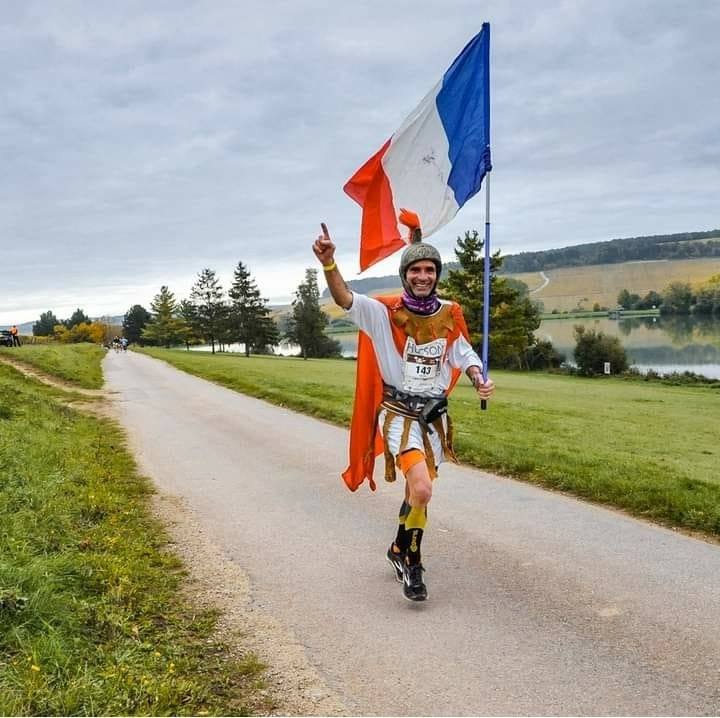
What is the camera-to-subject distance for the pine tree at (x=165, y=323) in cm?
9662

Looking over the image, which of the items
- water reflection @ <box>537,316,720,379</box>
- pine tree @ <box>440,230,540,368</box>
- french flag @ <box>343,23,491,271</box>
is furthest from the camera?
water reflection @ <box>537,316,720,379</box>

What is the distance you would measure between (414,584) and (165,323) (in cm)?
9766

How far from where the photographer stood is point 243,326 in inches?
3253

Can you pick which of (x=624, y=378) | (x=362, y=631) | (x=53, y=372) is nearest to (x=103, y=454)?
(x=362, y=631)

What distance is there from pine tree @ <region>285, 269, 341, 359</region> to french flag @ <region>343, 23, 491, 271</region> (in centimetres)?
7618

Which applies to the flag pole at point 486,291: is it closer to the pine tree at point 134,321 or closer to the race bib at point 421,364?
the race bib at point 421,364

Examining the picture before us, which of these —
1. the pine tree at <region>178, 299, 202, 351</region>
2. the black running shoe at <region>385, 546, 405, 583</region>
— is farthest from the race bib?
the pine tree at <region>178, 299, 202, 351</region>

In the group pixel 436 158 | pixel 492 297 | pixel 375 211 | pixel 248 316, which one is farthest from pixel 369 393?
pixel 248 316

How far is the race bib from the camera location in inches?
191

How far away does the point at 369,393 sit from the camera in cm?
520

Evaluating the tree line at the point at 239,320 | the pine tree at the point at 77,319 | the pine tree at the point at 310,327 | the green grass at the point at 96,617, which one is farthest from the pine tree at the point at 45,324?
the green grass at the point at 96,617

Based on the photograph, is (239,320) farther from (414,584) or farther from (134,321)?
(414,584)

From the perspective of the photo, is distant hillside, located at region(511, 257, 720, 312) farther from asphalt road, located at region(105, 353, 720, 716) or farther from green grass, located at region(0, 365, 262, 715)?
green grass, located at region(0, 365, 262, 715)

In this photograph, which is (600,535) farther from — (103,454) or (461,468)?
(103,454)
